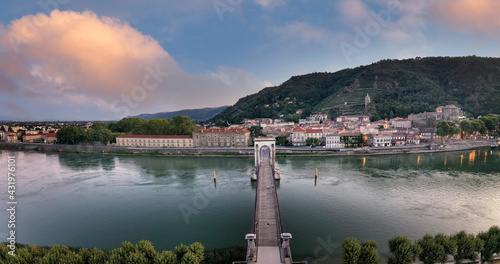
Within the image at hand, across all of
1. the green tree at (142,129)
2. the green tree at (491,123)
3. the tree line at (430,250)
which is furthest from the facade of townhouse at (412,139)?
the green tree at (142,129)

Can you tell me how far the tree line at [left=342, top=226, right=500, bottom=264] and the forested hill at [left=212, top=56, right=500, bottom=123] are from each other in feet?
133

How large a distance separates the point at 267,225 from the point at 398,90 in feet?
192

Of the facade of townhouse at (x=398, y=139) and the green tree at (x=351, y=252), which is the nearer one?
the green tree at (x=351, y=252)

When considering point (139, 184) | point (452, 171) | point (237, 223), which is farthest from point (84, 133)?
point (452, 171)

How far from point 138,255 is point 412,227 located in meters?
9.45

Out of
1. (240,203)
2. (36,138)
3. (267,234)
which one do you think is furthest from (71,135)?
(267,234)

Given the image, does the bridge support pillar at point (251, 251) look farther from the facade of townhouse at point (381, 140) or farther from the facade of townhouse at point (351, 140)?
the facade of townhouse at point (381, 140)

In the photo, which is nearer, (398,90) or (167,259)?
(167,259)

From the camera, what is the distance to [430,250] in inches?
239

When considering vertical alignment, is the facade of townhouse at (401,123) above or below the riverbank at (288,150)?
above

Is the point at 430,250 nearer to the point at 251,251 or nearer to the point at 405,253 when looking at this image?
the point at 405,253

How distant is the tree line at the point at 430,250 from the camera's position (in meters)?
5.89

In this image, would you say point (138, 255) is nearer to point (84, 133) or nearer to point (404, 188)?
point (404, 188)

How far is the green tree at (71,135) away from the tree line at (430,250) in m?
37.7
